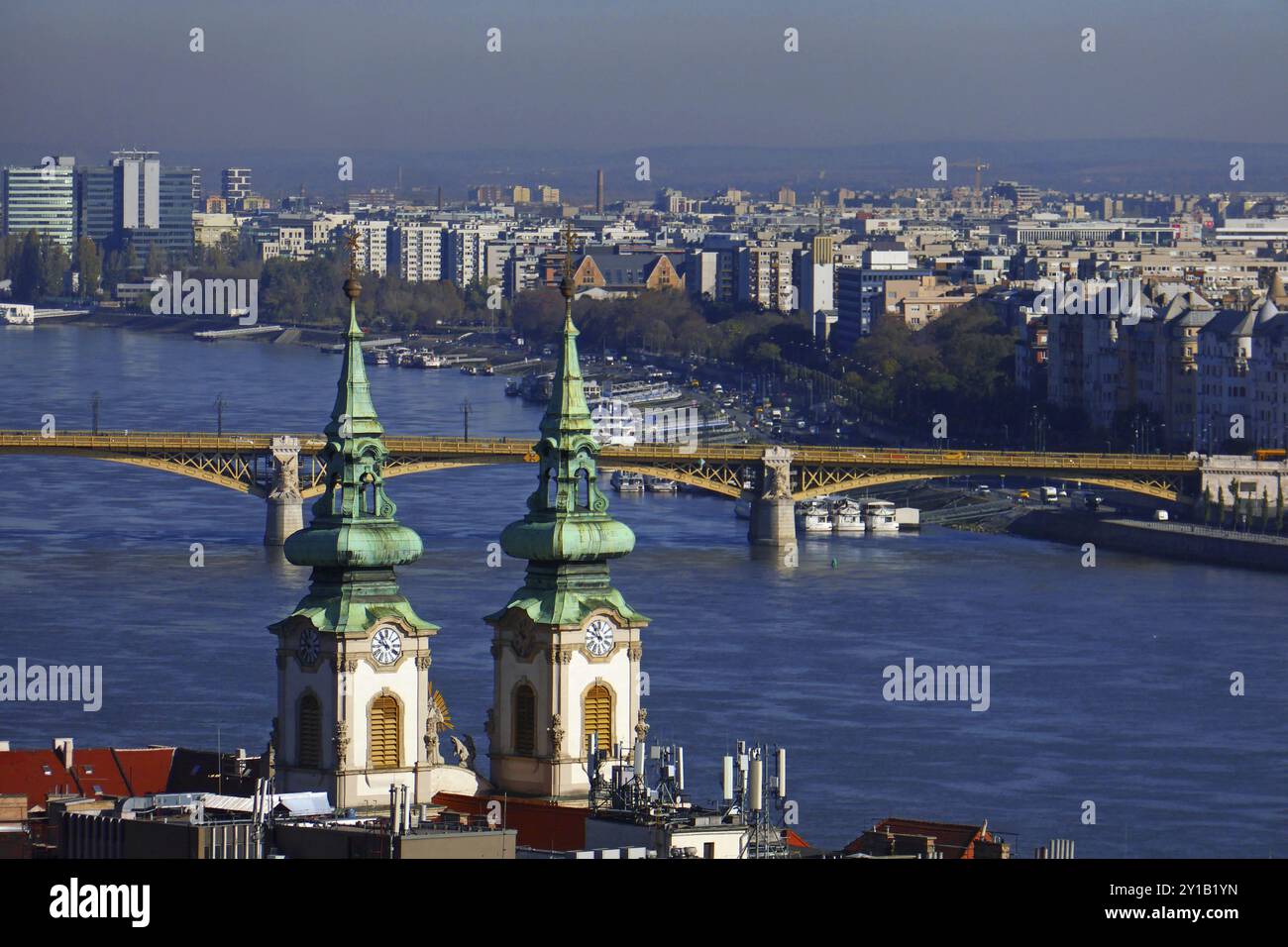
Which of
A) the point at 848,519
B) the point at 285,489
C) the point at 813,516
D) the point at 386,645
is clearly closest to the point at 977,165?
the point at 813,516

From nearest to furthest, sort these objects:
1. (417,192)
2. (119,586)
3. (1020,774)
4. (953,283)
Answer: (1020,774)
(119,586)
(953,283)
(417,192)

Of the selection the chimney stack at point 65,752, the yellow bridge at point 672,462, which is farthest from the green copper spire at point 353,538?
the yellow bridge at point 672,462

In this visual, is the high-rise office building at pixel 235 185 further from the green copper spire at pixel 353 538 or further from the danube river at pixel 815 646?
the green copper spire at pixel 353 538
